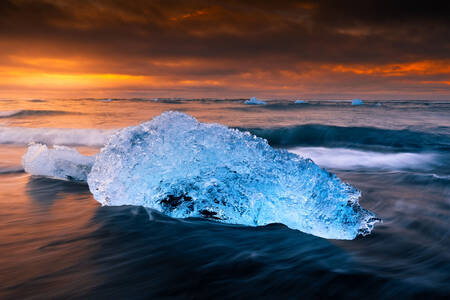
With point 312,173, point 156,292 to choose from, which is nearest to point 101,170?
point 156,292

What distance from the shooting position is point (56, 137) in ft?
40.8

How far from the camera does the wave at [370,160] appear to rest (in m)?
7.17

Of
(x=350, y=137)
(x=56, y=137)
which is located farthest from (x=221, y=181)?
(x=56, y=137)

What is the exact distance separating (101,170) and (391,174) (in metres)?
5.52

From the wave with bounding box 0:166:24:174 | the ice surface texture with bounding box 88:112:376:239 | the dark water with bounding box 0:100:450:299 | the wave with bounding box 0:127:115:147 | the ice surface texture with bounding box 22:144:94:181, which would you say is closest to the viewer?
the dark water with bounding box 0:100:450:299

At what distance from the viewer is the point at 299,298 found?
180 cm

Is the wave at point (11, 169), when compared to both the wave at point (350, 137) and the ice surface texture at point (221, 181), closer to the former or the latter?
the ice surface texture at point (221, 181)

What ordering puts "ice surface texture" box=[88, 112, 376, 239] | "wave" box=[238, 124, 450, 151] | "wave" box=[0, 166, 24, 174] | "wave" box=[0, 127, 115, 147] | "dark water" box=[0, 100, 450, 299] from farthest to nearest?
"wave" box=[0, 127, 115, 147] → "wave" box=[238, 124, 450, 151] → "wave" box=[0, 166, 24, 174] → "ice surface texture" box=[88, 112, 376, 239] → "dark water" box=[0, 100, 450, 299]

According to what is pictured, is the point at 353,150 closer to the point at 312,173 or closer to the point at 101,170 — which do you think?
the point at 312,173

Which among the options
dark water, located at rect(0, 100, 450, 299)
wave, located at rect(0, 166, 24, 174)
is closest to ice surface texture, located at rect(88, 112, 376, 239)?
dark water, located at rect(0, 100, 450, 299)

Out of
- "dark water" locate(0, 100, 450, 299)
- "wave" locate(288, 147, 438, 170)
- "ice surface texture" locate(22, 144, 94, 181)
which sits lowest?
"wave" locate(288, 147, 438, 170)

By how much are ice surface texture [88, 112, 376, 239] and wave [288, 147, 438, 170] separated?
460cm

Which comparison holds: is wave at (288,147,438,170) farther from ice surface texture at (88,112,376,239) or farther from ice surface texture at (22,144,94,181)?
ice surface texture at (22,144,94,181)

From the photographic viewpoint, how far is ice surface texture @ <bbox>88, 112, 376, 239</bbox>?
2.69 m
